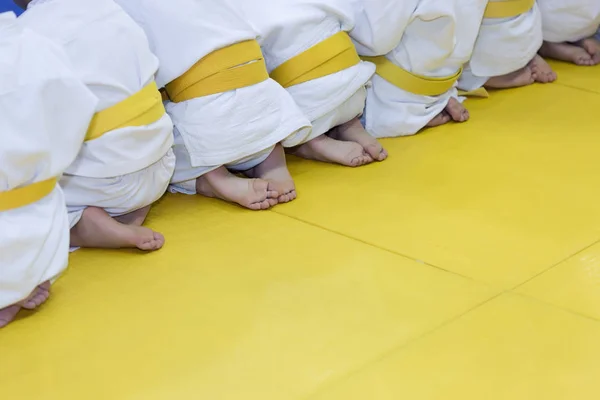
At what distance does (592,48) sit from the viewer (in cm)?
339

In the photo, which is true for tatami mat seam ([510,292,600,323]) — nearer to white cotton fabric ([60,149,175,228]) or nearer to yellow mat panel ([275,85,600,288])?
yellow mat panel ([275,85,600,288])

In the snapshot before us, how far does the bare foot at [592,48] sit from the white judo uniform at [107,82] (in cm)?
186

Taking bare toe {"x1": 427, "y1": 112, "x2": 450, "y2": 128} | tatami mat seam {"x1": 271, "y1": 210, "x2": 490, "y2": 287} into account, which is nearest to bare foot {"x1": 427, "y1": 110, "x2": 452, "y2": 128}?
bare toe {"x1": 427, "y1": 112, "x2": 450, "y2": 128}

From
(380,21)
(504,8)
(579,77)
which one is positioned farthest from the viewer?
(579,77)

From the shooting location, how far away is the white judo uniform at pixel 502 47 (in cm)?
292

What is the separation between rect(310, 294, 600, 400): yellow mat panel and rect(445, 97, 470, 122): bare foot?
110 centimetres

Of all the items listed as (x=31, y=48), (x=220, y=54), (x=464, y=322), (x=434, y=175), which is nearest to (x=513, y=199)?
(x=434, y=175)

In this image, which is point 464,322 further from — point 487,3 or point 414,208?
point 487,3

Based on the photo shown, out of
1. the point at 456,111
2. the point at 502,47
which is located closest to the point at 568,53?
the point at 502,47

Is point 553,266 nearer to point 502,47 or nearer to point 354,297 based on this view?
point 354,297

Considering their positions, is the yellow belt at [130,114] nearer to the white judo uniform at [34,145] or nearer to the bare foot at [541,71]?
the white judo uniform at [34,145]

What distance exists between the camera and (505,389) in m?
1.55

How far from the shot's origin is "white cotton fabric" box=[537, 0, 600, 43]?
320 centimetres

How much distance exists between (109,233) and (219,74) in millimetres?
456
